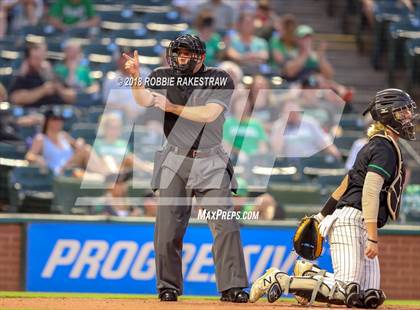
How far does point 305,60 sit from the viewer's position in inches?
633

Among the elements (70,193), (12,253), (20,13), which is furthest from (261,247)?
(20,13)

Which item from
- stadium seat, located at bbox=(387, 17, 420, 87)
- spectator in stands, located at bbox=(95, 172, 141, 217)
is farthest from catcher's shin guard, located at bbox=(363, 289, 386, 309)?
stadium seat, located at bbox=(387, 17, 420, 87)

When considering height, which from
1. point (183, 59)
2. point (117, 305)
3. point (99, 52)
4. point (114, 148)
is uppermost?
point (183, 59)

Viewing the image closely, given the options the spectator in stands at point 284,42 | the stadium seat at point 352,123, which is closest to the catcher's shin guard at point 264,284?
the stadium seat at point 352,123

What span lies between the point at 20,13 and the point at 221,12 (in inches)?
108

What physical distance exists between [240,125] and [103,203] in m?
2.17

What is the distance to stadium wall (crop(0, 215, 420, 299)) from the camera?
12.6 meters

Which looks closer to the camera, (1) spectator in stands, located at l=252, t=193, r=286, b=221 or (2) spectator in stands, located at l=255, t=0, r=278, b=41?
(1) spectator in stands, located at l=252, t=193, r=286, b=221

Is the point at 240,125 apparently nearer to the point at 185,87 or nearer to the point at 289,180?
the point at 289,180

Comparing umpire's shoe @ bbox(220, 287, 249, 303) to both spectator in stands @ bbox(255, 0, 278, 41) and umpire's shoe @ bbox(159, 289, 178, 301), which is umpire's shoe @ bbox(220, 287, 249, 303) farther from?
spectator in stands @ bbox(255, 0, 278, 41)

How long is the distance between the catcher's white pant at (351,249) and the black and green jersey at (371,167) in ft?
0.29

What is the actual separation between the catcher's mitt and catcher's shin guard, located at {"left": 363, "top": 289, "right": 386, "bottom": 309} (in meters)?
0.59

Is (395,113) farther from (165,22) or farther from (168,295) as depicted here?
(165,22)

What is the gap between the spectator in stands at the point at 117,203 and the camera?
13.0m
